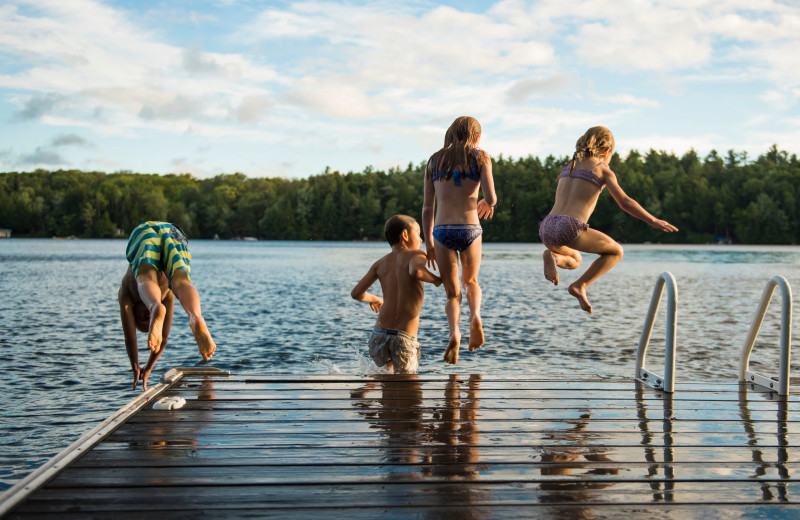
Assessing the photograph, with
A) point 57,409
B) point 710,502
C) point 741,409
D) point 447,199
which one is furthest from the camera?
point 57,409

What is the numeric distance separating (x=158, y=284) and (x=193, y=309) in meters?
0.40

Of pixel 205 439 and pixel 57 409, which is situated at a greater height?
pixel 205 439

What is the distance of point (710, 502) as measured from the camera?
3477 mm

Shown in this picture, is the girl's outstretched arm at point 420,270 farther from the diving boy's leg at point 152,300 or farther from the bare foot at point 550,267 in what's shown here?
the diving boy's leg at point 152,300

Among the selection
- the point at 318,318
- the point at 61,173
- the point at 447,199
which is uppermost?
the point at 61,173

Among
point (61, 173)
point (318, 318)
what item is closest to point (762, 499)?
point (318, 318)

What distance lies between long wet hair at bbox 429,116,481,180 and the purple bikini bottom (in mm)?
832

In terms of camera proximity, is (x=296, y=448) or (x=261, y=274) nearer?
(x=296, y=448)

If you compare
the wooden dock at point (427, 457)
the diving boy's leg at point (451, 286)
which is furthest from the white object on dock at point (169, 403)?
the diving boy's leg at point (451, 286)

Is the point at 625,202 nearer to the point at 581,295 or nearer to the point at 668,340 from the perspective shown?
the point at 581,295

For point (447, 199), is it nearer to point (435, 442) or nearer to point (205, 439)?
point (435, 442)

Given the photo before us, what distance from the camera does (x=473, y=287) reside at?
630 centimetres

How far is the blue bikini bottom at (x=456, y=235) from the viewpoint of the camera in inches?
235

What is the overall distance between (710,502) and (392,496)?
147 centimetres
